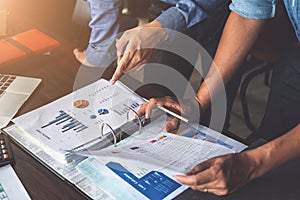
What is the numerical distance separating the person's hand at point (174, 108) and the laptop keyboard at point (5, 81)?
349 millimetres

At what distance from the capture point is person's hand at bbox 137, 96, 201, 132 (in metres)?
0.99

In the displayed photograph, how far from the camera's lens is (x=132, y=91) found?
1.08 meters

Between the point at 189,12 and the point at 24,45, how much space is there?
0.45 m

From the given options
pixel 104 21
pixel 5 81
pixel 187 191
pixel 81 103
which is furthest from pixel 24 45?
pixel 187 191

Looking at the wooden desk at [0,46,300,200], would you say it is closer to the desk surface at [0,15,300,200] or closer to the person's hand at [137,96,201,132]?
the desk surface at [0,15,300,200]

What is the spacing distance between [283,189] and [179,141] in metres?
0.22

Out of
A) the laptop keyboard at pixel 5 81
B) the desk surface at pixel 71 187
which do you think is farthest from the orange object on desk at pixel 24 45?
the desk surface at pixel 71 187

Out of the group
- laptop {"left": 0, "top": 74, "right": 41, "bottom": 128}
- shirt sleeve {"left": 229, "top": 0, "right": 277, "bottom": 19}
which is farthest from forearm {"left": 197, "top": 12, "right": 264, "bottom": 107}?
laptop {"left": 0, "top": 74, "right": 41, "bottom": 128}

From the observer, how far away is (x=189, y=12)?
1275 millimetres

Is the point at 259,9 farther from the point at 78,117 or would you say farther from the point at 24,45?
the point at 24,45

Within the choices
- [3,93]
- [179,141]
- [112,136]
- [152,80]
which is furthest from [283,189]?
[3,93]

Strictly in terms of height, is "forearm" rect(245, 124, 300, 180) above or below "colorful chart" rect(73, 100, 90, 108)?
above

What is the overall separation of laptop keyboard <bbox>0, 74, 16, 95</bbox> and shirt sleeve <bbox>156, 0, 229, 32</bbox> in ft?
1.43

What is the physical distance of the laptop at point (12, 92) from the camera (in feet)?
3.37
